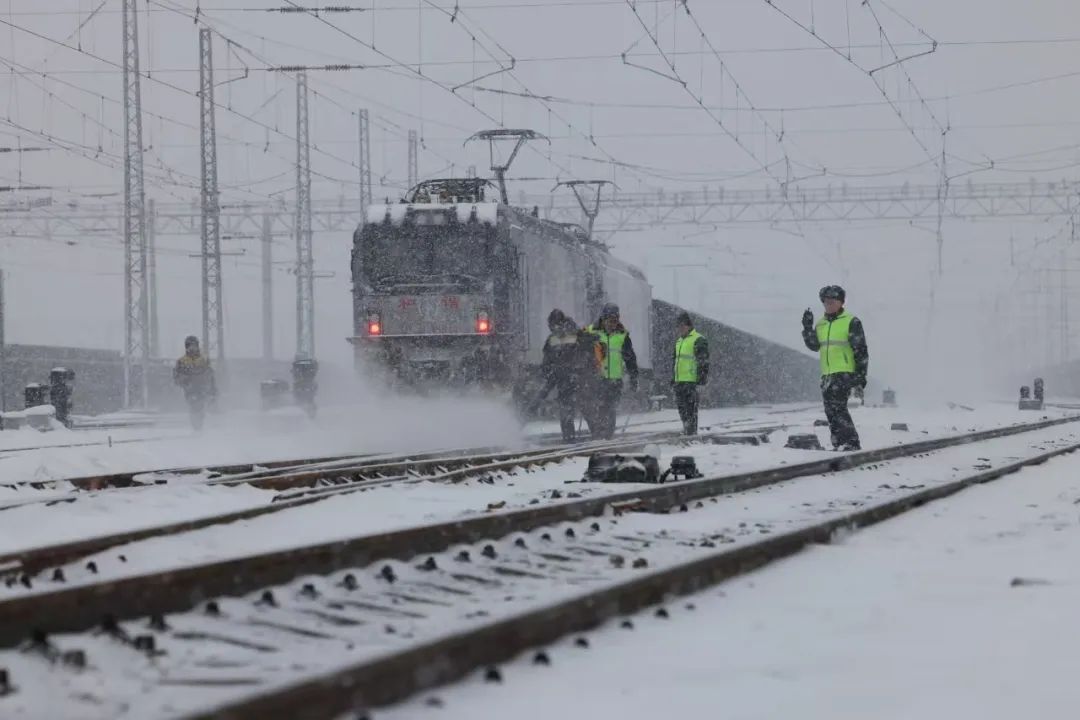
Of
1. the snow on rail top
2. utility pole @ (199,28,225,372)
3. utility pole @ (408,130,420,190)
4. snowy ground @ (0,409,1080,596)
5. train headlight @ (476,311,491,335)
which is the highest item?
utility pole @ (408,130,420,190)

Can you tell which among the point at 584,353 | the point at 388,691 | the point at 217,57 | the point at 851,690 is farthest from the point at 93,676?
the point at 217,57

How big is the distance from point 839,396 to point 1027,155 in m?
48.6

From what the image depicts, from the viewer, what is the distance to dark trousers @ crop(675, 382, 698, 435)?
15.1 meters

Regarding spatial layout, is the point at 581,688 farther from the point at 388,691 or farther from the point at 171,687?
the point at 171,687

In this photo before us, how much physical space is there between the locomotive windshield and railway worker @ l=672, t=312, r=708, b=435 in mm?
3760

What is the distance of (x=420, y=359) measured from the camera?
17500mm

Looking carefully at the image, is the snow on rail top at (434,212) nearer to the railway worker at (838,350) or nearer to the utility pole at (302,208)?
the railway worker at (838,350)

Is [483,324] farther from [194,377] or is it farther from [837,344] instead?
[837,344]

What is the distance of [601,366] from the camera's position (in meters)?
15.2

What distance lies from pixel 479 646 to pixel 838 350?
32.0 ft

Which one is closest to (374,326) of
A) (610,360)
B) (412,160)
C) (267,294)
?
(610,360)

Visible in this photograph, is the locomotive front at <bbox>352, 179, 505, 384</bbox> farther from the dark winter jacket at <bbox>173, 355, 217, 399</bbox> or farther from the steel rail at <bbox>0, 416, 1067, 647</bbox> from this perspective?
the steel rail at <bbox>0, 416, 1067, 647</bbox>

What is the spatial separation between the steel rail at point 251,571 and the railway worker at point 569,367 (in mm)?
7508

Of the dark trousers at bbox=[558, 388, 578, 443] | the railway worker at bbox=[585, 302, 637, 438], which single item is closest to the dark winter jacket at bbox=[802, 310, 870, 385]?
the railway worker at bbox=[585, 302, 637, 438]
